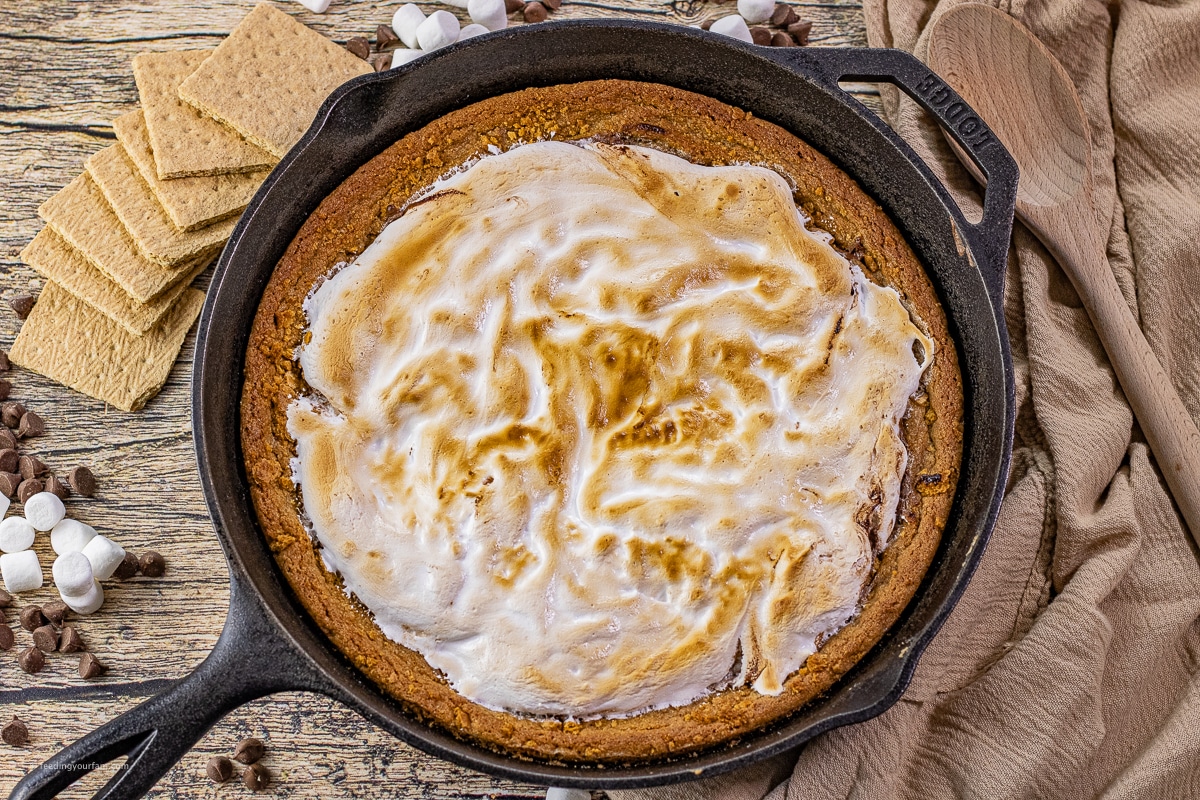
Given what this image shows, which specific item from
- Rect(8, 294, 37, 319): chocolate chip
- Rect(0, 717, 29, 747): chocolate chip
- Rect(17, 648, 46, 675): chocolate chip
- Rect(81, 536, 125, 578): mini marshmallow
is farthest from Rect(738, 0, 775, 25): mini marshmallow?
Rect(0, 717, 29, 747): chocolate chip

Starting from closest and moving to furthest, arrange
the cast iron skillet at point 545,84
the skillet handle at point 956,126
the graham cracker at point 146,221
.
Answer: the cast iron skillet at point 545,84 → the skillet handle at point 956,126 → the graham cracker at point 146,221

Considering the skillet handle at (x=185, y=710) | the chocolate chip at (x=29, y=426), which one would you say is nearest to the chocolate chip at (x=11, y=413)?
the chocolate chip at (x=29, y=426)

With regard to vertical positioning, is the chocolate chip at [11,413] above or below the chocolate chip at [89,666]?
above

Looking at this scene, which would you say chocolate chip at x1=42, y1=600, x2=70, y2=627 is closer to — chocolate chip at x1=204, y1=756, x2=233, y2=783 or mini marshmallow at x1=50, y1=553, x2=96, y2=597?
mini marshmallow at x1=50, y1=553, x2=96, y2=597

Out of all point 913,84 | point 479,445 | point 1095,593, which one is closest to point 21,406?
point 479,445

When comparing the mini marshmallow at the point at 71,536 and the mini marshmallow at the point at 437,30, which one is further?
the mini marshmallow at the point at 437,30

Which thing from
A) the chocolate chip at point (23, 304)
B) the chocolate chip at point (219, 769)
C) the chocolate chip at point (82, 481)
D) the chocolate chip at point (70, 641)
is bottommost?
the chocolate chip at point (219, 769)

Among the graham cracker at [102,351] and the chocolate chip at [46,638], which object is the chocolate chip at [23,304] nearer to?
the graham cracker at [102,351]

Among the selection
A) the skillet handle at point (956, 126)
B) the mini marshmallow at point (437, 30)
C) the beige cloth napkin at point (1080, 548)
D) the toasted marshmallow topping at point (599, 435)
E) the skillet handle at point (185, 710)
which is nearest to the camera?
the skillet handle at point (185, 710)
